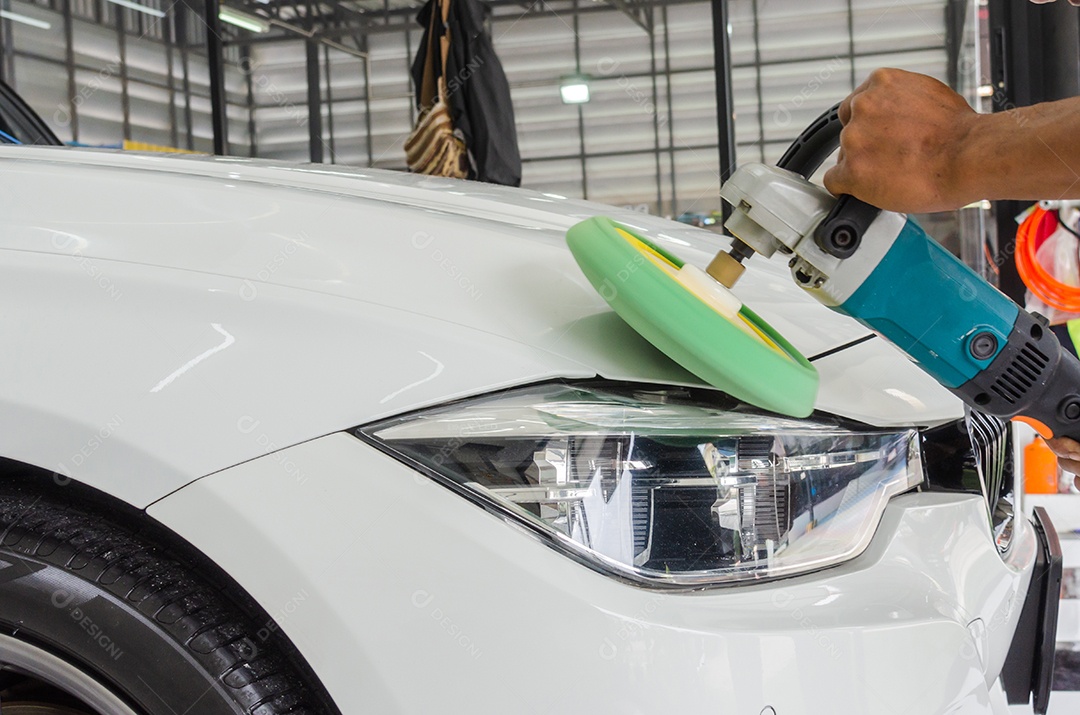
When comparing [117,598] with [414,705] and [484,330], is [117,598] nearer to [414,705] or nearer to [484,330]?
[414,705]

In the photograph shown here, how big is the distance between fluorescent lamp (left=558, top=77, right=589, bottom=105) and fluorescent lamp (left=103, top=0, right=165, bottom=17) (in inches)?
259

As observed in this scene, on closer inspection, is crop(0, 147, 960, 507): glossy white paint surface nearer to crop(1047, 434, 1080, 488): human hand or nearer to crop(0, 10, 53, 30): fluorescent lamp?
crop(1047, 434, 1080, 488): human hand

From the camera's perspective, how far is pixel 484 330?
2.65ft

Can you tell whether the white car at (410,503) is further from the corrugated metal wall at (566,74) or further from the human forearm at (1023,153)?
the corrugated metal wall at (566,74)

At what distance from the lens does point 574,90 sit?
11.2 meters

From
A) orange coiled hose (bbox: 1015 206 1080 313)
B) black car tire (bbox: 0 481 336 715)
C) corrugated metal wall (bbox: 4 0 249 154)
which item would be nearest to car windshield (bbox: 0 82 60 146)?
black car tire (bbox: 0 481 336 715)

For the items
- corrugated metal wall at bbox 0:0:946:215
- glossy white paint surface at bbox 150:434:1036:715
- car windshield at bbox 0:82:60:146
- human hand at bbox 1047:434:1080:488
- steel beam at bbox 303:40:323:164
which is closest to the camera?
glossy white paint surface at bbox 150:434:1036:715

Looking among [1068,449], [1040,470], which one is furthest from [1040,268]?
[1068,449]

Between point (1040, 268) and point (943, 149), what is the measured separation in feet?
9.28

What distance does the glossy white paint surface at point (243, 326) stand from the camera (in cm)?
77

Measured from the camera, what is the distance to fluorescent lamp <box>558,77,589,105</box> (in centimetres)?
1101

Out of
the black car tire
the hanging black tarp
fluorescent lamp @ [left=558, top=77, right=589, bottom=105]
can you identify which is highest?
fluorescent lamp @ [left=558, top=77, right=589, bottom=105]

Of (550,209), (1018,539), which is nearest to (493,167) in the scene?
(550,209)

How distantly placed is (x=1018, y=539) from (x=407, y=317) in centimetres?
80
